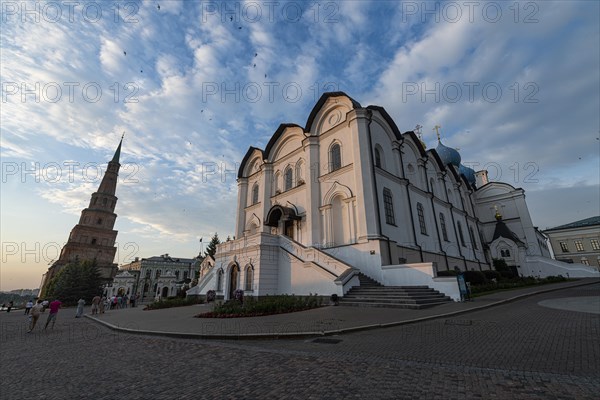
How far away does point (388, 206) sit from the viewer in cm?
2095

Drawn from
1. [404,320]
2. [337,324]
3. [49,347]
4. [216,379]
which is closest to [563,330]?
[404,320]

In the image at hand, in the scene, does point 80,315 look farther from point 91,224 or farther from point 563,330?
point 91,224

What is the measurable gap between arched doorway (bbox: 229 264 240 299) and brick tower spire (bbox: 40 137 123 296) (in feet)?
209

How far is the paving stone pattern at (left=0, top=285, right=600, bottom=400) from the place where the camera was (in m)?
3.67

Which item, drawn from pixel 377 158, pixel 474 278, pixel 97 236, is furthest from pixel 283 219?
pixel 97 236

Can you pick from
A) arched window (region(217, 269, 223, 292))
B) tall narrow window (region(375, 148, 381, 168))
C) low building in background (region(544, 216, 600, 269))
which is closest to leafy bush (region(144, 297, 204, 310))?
arched window (region(217, 269, 223, 292))

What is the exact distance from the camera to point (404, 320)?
860cm

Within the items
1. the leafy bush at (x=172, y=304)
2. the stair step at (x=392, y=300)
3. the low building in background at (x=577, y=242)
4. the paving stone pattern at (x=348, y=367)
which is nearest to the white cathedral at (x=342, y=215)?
the stair step at (x=392, y=300)

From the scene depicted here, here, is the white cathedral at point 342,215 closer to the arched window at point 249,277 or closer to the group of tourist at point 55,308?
the arched window at point 249,277

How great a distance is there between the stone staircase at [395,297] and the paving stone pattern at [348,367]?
4.07 metres

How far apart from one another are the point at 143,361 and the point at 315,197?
1724 centimetres

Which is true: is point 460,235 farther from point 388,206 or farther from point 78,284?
point 78,284

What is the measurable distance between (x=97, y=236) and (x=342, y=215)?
264 ft

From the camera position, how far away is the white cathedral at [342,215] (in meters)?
17.2
